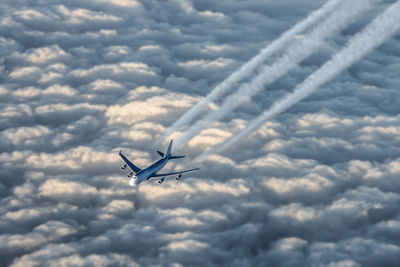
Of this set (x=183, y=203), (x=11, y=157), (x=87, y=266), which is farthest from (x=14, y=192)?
(x=183, y=203)

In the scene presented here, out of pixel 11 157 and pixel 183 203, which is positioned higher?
pixel 11 157

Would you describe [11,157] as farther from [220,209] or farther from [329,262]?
[329,262]

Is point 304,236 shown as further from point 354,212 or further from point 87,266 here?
point 87,266

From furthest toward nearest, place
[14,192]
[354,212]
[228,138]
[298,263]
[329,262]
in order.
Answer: [228,138], [14,192], [354,212], [298,263], [329,262]

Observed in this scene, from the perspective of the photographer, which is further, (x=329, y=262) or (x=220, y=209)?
(x=220, y=209)

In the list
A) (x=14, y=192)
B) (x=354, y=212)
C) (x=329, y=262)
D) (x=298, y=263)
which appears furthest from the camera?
(x=14, y=192)

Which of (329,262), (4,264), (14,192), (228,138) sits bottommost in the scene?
(329,262)

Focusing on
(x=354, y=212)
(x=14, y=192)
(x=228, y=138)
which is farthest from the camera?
(x=228, y=138)

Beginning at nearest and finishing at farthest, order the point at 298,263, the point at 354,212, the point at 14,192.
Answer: the point at 298,263 → the point at 354,212 → the point at 14,192

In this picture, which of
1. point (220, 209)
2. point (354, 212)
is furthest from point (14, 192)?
point (354, 212)
